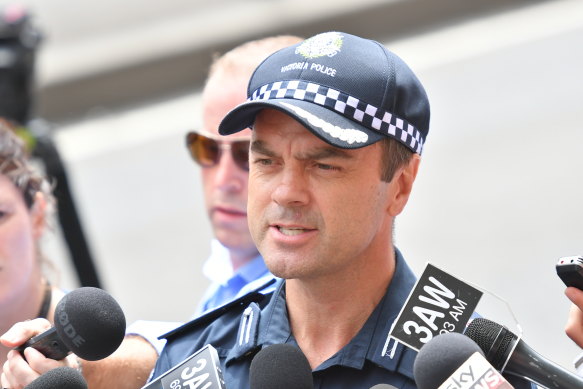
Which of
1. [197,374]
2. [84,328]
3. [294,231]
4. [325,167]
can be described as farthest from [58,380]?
[325,167]

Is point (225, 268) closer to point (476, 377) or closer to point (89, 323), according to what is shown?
point (89, 323)

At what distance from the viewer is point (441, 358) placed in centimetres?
196

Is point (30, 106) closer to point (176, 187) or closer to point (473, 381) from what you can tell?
point (176, 187)

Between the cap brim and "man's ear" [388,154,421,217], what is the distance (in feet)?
0.41

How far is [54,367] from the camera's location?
7.45 feet

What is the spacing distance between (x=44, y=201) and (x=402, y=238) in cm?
426

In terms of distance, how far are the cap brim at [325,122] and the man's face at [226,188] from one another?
3.48ft

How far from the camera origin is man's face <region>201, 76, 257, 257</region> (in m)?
3.37

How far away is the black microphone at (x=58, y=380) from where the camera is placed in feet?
7.08

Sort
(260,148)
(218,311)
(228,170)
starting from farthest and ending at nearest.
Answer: (228,170) < (218,311) < (260,148)

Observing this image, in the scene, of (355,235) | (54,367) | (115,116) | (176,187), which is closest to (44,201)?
(54,367)

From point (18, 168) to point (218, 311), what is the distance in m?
0.86

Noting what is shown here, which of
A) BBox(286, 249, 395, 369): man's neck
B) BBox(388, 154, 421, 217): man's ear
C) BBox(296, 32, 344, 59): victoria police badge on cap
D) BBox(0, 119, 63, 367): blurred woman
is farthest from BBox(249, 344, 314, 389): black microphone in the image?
BBox(0, 119, 63, 367): blurred woman

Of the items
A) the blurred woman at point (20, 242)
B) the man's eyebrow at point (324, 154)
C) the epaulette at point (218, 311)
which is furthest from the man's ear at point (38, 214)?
the man's eyebrow at point (324, 154)
